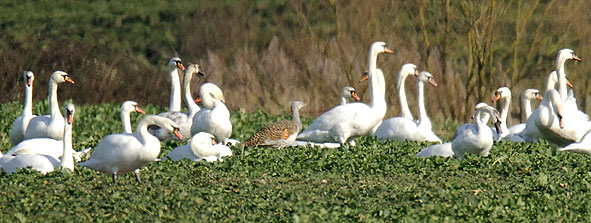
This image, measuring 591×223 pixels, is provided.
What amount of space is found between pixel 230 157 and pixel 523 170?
3.36 metres

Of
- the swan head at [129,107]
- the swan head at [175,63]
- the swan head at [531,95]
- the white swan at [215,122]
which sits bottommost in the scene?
the white swan at [215,122]

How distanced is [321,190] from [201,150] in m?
2.36

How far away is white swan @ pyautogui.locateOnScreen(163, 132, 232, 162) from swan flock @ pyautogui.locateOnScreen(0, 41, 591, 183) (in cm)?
1

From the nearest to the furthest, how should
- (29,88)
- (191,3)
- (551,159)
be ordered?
(551,159) < (29,88) < (191,3)

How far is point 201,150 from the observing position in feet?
38.4

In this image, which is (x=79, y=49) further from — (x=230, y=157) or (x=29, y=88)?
(x=230, y=157)

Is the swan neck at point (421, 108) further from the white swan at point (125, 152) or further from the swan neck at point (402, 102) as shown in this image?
the white swan at point (125, 152)

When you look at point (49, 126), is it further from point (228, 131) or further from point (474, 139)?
point (474, 139)

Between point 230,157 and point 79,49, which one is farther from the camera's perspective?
point 79,49

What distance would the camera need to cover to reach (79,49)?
77.4 ft

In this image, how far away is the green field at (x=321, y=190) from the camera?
8.67 metres

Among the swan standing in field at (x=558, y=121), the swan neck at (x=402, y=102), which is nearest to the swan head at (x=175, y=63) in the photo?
the swan neck at (x=402, y=102)

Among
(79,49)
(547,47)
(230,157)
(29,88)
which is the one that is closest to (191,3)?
(79,49)

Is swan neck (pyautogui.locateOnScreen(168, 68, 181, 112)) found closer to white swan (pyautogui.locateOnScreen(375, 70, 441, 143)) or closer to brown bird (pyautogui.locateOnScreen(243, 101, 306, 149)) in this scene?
brown bird (pyautogui.locateOnScreen(243, 101, 306, 149))
